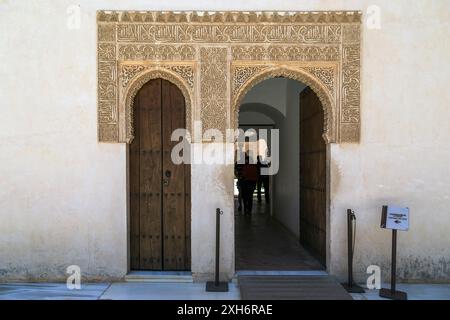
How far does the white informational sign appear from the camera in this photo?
153 inches

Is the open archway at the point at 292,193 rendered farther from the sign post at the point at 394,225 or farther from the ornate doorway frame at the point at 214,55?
the sign post at the point at 394,225

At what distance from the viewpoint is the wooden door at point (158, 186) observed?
14.5 ft

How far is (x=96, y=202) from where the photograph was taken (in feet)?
14.0

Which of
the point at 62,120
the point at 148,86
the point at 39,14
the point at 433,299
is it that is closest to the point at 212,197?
the point at 148,86

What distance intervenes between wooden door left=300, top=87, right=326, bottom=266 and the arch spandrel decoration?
0.60 metres

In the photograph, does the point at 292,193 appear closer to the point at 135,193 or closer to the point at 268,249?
the point at 268,249

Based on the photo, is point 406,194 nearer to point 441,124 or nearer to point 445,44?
point 441,124

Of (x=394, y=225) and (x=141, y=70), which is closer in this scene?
(x=394, y=225)

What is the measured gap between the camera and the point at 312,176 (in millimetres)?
5145

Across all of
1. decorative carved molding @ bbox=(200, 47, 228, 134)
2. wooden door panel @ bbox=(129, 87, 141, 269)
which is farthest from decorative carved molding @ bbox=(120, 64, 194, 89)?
wooden door panel @ bbox=(129, 87, 141, 269)

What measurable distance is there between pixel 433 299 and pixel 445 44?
8.87 feet

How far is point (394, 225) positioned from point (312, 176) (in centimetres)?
142

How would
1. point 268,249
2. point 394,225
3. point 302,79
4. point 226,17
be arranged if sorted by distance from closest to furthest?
1. point 394,225
2. point 226,17
3. point 302,79
4. point 268,249

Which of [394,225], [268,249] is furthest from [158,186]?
[394,225]
